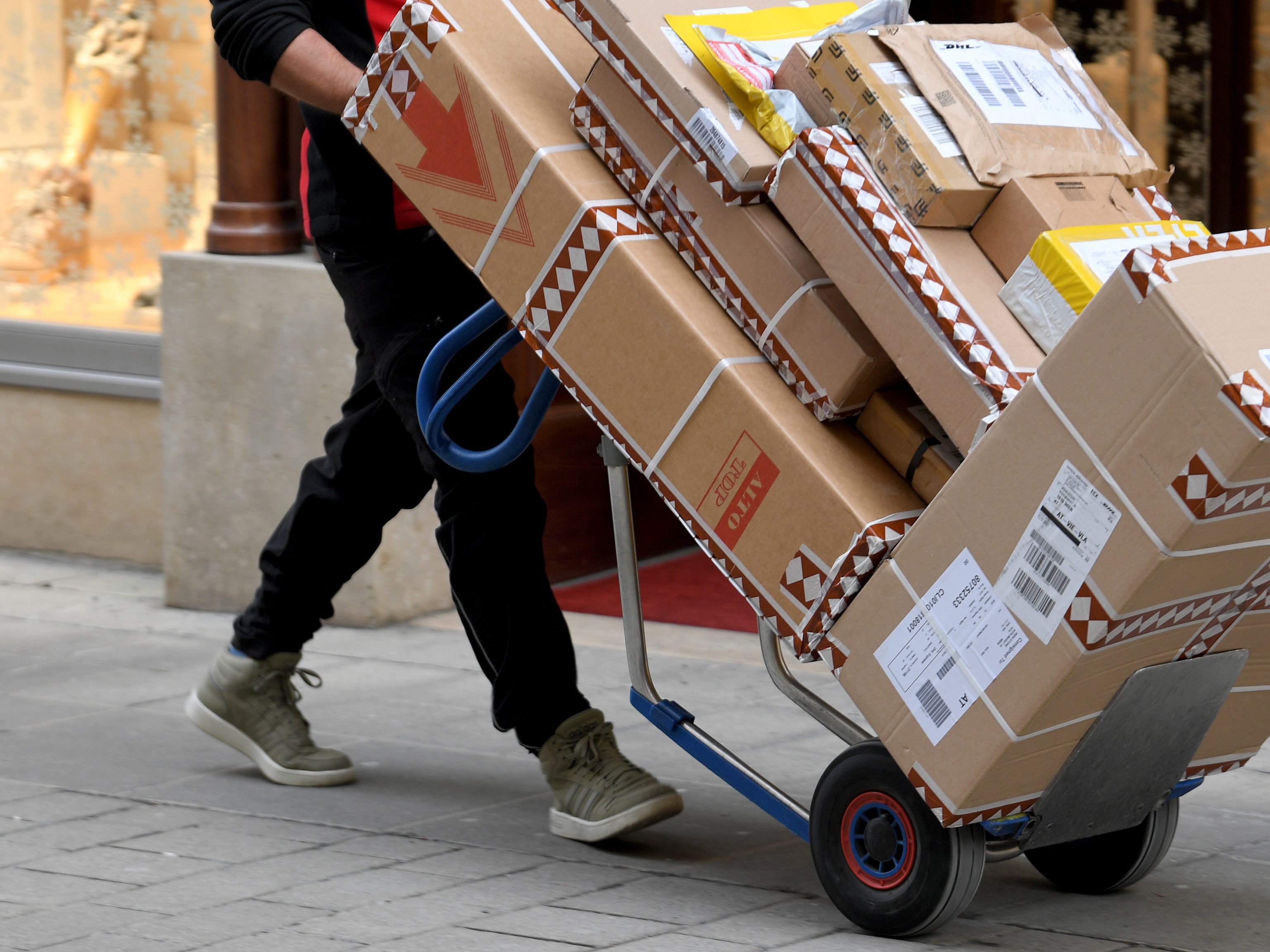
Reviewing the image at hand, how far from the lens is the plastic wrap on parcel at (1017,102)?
2715 mm

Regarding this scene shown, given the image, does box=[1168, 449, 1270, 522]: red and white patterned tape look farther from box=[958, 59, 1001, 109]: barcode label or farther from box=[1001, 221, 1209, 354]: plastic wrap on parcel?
box=[958, 59, 1001, 109]: barcode label

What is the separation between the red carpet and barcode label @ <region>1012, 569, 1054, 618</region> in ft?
8.52

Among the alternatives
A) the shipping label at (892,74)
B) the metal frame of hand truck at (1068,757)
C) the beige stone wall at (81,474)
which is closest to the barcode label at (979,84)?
the shipping label at (892,74)

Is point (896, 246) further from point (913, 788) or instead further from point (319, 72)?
point (319, 72)

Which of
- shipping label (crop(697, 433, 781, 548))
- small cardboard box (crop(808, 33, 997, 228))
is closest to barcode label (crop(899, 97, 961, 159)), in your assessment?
small cardboard box (crop(808, 33, 997, 228))

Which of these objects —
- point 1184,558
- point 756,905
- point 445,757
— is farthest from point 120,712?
point 1184,558

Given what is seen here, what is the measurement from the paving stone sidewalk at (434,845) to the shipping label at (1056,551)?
63 centimetres

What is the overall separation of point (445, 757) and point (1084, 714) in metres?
1.67

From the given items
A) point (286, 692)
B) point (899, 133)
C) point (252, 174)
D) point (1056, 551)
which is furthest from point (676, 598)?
point (1056, 551)

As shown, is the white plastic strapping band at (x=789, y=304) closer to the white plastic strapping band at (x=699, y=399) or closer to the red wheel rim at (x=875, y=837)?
the white plastic strapping band at (x=699, y=399)

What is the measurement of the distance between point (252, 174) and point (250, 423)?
72 cm

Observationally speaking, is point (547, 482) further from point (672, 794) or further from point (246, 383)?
point (672, 794)

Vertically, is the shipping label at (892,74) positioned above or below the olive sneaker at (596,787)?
above

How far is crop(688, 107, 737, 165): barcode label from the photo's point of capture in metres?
2.67
